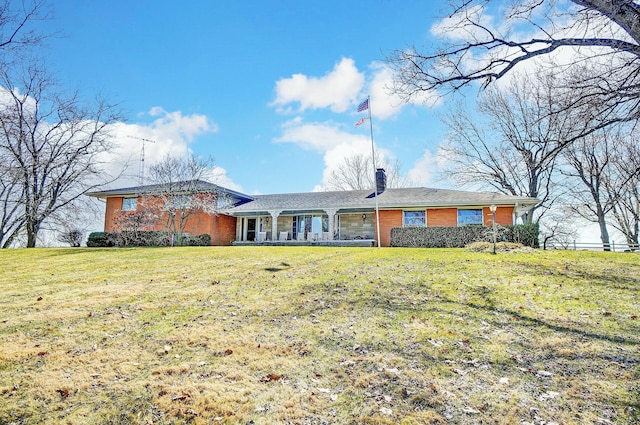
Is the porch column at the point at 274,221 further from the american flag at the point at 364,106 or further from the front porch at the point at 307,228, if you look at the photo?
the american flag at the point at 364,106

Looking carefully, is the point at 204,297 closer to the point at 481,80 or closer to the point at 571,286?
Answer: the point at 481,80

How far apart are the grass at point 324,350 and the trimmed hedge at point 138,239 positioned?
13688 millimetres

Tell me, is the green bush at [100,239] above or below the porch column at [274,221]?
below

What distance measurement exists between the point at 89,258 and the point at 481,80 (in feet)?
50.6

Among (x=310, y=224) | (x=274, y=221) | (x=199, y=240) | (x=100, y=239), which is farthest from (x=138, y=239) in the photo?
(x=310, y=224)

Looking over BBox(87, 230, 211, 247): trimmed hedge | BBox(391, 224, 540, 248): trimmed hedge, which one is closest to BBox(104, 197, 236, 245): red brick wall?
BBox(87, 230, 211, 247): trimmed hedge

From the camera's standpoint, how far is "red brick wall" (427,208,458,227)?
21625 mm

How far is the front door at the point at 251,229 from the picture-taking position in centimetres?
2659

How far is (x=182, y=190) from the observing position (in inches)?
867

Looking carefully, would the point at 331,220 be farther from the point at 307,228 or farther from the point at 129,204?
the point at 129,204

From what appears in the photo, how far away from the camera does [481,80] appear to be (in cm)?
799

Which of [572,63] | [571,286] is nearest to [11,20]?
[572,63]

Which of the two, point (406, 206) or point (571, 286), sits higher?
point (406, 206)

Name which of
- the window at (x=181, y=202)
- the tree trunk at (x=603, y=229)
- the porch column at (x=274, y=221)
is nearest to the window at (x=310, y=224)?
the porch column at (x=274, y=221)
